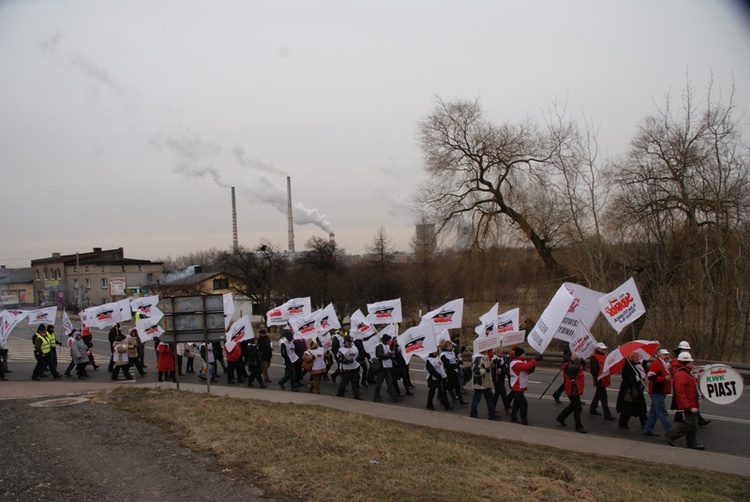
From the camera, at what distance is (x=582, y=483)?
6.87m

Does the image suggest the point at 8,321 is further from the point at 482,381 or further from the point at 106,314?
the point at 482,381

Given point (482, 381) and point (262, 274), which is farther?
point (262, 274)

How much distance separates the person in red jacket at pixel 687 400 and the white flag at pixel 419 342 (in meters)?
5.46

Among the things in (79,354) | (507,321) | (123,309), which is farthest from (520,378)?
(123,309)

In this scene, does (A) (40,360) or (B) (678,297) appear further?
(B) (678,297)

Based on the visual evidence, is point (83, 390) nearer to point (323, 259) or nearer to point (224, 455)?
point (224, 455)

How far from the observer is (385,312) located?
18.1m

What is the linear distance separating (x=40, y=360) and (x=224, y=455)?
14146 mm

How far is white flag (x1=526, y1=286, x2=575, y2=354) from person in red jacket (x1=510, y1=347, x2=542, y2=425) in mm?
501

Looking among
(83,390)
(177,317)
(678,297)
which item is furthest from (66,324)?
(678,297)

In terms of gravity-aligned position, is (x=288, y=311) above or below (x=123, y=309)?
below

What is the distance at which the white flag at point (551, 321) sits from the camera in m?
11.9

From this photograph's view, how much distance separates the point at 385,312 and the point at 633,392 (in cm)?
820

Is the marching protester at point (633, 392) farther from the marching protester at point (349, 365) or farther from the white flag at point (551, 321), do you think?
the marching protester at point (349, 365)
